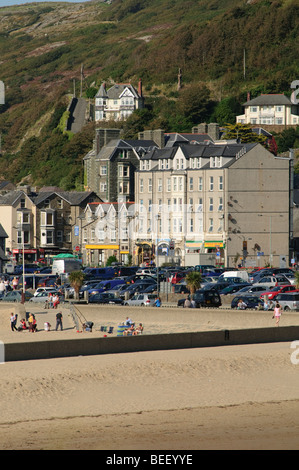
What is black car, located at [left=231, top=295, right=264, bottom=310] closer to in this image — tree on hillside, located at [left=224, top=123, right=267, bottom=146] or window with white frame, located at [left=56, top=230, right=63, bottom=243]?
window with white frame, located at [left=56, top=230, right=63, bottom=243]

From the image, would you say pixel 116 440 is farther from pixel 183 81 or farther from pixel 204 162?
pixel 183 81

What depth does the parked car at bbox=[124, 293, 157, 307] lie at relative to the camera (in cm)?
5547

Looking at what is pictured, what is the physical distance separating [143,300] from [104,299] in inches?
125

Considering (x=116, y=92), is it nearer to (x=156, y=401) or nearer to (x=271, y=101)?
(x=271, y=101)

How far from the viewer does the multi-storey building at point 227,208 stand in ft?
306

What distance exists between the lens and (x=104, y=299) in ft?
190

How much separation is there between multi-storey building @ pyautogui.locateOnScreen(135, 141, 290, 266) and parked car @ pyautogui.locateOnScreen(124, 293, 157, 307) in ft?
107

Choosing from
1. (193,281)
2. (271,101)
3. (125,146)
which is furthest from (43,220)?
(193,281)

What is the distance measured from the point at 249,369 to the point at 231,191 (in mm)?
61048

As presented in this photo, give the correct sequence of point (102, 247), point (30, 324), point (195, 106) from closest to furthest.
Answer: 1. point (30, 324)
2. point (102, 247)
3. point (195, 106)

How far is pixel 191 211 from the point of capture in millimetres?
98188

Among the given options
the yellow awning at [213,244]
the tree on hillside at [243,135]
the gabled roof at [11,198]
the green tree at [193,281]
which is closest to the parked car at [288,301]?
the green tree at [193,281]

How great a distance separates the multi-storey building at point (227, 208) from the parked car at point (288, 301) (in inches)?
1556

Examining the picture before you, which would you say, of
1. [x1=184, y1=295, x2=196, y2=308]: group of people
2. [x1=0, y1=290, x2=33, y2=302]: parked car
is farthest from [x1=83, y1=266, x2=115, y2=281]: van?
[x1=184, y1=295, x2=196, y2=308]: group of people
